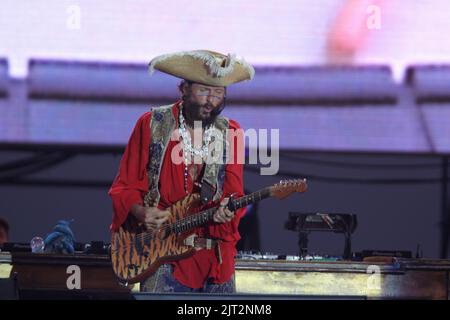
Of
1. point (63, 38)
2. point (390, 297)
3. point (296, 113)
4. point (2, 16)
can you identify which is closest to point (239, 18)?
point (296, 113)

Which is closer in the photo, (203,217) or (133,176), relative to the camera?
(203,217)

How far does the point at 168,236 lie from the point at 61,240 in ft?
2.88

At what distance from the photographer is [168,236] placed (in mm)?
5301

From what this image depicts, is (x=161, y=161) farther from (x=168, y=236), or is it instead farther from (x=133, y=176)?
(x=168, y=236)

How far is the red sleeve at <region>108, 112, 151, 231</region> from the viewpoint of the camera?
5309mm

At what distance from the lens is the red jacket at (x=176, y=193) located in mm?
5156

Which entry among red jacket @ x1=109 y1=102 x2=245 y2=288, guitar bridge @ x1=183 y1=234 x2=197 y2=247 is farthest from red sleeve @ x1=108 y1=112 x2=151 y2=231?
guitar bridge @ x1=183 y1=234 x2=197 y2=247

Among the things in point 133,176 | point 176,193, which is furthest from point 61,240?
point 176,193

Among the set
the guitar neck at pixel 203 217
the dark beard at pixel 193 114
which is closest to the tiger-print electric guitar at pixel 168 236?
the guitar neck at pixel 203 217

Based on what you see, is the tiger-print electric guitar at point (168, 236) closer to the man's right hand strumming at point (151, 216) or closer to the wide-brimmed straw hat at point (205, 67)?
the man's right hand strumming at point (151, 216)

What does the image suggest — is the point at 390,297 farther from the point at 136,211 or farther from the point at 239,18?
the point at 239,18

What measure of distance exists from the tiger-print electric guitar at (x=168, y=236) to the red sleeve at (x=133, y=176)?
0.32ft

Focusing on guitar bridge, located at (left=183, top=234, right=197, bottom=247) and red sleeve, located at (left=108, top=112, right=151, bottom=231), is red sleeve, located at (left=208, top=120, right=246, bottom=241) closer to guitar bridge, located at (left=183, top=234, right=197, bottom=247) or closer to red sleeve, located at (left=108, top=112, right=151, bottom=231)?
guitar bridge, located at (left=183, top=234, right=197, bottom=247)

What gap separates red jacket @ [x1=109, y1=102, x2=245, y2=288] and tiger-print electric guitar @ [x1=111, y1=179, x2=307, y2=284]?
0.18ft
